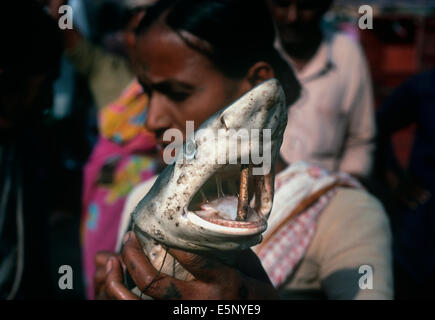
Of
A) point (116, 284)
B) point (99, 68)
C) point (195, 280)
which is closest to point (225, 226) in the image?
point (195, 280)

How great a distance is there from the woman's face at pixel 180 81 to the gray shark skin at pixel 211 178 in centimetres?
45

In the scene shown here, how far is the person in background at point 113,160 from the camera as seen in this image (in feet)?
8.50

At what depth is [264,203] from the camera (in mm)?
811

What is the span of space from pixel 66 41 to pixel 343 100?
1.73 m

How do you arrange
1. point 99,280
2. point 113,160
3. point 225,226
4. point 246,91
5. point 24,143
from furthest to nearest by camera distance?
1. point 113,160
2. point 24,143
3. point 246,91
4. point 99,280
5. point 225,226

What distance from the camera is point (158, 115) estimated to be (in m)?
1.27

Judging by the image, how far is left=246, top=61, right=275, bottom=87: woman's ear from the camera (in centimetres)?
124

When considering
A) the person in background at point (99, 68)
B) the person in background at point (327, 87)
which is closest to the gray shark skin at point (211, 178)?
the person in background at point (327, 87)

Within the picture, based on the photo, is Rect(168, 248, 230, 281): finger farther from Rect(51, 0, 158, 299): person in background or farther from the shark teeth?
Rect(51, 0, 158, 299): person in background

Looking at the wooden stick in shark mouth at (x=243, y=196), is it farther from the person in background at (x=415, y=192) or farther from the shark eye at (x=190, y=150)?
the person in background at (x=415, y=192)

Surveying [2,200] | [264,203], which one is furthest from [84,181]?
[264,203]

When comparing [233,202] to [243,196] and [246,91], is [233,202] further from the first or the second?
[246,91]

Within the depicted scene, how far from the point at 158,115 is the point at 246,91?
0.24 metres

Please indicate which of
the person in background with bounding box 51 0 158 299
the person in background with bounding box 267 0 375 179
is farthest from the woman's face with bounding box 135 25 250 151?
the person in background with bounding box 51 0 158 299
